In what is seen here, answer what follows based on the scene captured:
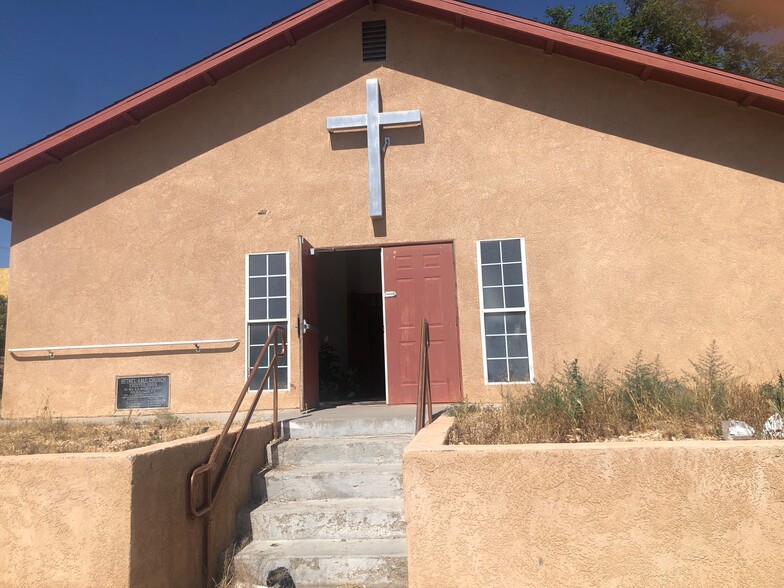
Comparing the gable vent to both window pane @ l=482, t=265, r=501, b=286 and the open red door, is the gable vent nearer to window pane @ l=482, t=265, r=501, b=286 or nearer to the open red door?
the open red door

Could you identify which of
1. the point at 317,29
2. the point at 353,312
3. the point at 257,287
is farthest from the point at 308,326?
the point at 353,312

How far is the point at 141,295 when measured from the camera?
897cm

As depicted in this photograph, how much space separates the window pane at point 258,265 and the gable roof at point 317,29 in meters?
2.66

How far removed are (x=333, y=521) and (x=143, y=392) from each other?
4.66m

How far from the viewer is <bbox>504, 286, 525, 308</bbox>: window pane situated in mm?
8523

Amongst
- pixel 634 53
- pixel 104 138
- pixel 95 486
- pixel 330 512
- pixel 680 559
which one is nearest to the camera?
pixel 680 559

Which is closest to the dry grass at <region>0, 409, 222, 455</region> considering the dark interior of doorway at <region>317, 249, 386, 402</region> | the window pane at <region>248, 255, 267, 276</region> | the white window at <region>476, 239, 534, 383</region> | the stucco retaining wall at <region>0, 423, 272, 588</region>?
the stucco retaining wall at <region>0, 423, 272, 588</region>

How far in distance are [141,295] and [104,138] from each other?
2474 millimetres

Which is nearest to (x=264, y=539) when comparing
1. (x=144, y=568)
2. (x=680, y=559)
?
(x=144, y=568)

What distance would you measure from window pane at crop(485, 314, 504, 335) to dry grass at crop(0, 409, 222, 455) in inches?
148

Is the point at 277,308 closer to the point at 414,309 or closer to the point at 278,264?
the point at 278,264

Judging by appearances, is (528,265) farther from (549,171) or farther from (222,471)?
(222,471)

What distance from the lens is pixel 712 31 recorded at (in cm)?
1841

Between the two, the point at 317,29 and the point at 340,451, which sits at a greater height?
the point at 317,29
